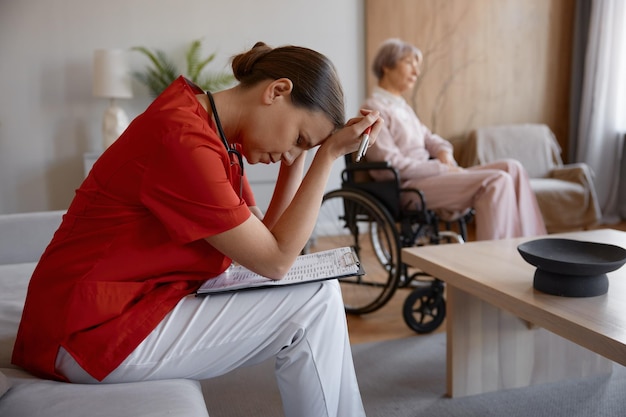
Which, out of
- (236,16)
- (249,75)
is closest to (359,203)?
(249,75)

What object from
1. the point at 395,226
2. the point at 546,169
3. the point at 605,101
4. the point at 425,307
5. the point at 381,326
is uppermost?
the point at 605,101

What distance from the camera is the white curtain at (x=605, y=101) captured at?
4.27 metres

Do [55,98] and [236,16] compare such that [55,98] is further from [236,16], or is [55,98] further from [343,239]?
[343,239]

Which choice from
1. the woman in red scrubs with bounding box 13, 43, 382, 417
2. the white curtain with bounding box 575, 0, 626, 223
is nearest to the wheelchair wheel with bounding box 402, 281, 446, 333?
the woman in red scrubs with bounding box 13, 43, 382, 417

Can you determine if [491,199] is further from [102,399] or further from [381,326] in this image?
[102,399]

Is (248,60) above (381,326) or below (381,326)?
above

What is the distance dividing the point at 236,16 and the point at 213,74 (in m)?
0.44

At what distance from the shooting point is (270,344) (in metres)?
1.00

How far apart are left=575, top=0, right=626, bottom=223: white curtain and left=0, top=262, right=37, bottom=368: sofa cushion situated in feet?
A: 13.2

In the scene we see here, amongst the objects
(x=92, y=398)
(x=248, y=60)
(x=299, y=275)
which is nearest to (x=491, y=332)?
(x=299, y=275)

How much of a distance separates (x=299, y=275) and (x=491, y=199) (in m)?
1.44

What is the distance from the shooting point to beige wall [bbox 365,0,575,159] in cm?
425

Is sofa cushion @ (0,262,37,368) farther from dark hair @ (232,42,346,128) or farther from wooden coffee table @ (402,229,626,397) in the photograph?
wooden coffee table @ (402,229,626,397)

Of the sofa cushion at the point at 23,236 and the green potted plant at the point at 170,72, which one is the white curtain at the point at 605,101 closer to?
the green potted plant at the point at 170,72
